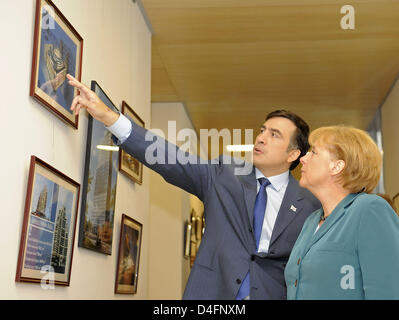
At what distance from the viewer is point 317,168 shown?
2.32 metres

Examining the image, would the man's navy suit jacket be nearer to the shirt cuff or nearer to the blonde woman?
the shirt cuff

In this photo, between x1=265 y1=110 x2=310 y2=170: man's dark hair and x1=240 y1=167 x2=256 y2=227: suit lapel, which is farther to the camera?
x1=265 y1=110 x2=310 y2=170: man's dark hair

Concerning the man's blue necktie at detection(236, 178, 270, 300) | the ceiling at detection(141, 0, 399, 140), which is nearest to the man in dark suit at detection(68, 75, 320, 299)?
the man's blue necktie at detection(236, 178, 270, 300)

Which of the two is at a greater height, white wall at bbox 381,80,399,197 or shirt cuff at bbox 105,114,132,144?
white wall at bbox 381,80,399,197

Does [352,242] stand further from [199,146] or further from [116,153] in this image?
[199,146]

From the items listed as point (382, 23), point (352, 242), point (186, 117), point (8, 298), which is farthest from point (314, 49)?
point (8, 298)

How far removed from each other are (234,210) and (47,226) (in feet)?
2.85

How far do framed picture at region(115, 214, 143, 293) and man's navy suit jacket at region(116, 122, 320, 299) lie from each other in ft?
3.66

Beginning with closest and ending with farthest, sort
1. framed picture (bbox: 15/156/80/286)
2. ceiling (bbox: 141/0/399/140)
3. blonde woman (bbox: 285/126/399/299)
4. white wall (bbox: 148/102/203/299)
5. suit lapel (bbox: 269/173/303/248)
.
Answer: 1. blonde woman (bbox: 285/126/399/299)
2. framed picture (bbox: 15/156/80/286)
3. suit lapel (bbox: 269/173/303/248)
4. ceiling (bbox: 141/0/399/140)
5. white wall (bbox: 148/102/203/299)

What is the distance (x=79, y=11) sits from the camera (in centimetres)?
298

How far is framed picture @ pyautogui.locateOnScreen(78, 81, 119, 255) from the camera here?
299 centimetres

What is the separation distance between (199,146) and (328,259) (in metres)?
7.13

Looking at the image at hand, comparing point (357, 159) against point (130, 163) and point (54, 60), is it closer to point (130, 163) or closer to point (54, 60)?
point (54, 60)

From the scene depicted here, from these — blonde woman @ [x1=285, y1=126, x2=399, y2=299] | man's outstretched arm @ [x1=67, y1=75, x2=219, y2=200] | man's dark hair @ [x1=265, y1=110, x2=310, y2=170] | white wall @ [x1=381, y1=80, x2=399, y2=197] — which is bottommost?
blonde woman @ [x1=285, y1=126, x2=399, y2=299]
